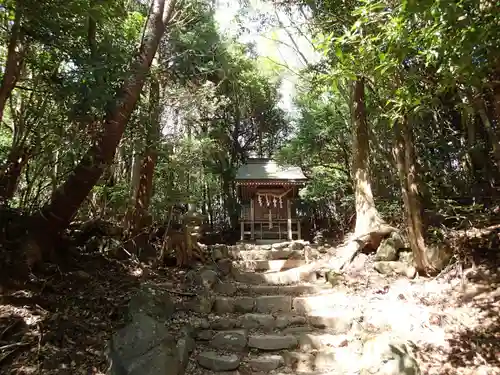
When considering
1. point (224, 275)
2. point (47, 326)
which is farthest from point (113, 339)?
point (224, 275)

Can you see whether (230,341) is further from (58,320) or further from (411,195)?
(411,195)

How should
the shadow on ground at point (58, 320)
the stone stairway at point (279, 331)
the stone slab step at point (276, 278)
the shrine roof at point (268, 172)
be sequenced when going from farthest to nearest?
1. the shrine roof at point (268, 172)
2. the stone slab step at point (276, 278)
3. the stone stairway at point (279, 331)
4. the shadow on ground at point (58, 320)

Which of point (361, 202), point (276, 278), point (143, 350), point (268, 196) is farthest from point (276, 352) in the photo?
point (268, 196)

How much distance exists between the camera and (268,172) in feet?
46.8

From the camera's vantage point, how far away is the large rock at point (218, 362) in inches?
167

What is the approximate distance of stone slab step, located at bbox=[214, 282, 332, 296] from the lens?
20.9 feet

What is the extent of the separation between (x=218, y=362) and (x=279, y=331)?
117cm

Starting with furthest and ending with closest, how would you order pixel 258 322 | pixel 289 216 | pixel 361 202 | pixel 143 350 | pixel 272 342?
pixel 289 216 → pixel 361 202 → pixel 258 322 → pixel 272 342 → pixel 143 350

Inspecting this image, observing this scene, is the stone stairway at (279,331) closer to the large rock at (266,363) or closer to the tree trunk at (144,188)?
the large rock at (266,363)

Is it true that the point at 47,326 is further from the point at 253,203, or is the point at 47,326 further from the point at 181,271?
the point at 253,203

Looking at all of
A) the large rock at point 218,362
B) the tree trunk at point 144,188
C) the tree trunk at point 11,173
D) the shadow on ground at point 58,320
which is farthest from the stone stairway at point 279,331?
the tree trunk at point 11,173

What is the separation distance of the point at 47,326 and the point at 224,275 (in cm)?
380

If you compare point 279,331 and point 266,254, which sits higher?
→ point 266,254

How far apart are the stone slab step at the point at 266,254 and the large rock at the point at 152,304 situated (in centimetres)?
355
